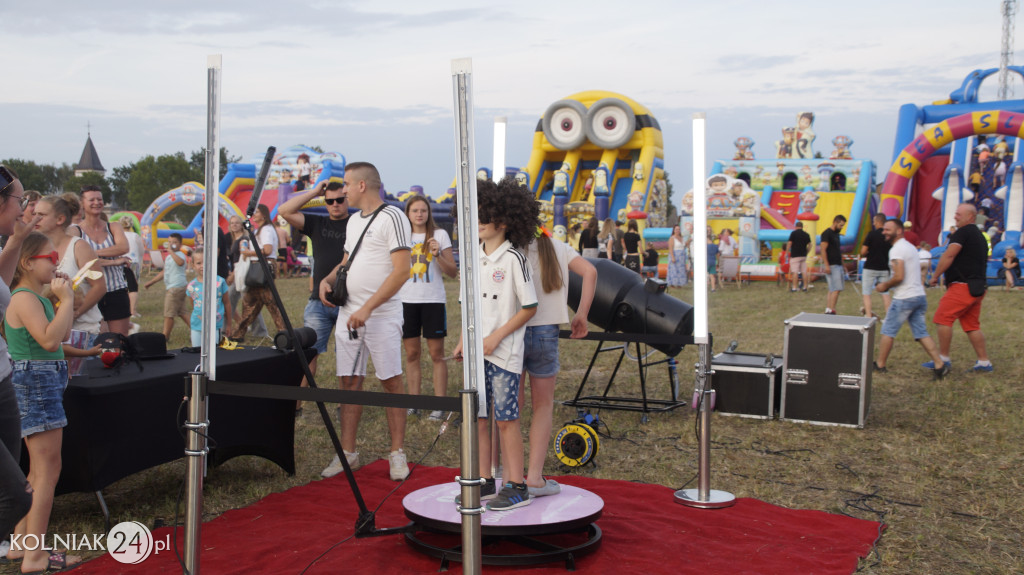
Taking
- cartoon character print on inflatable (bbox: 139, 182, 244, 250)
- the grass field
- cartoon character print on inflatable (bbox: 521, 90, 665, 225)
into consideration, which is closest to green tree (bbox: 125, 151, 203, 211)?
cartoon character print on inflatable (bbox: 139, 182, 244, 250)

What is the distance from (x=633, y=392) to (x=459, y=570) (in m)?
4.27

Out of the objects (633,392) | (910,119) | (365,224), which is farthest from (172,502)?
(910,119)

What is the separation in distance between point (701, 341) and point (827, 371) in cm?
249

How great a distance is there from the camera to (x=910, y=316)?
804 centimetres

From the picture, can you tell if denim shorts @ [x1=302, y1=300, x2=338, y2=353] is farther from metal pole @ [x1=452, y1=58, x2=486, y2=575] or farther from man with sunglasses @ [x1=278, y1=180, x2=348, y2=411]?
metal pole @ [x1=452, y1=58, x2=486, y2=575]

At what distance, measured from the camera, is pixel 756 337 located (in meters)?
11.0

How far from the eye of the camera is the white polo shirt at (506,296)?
3.73 m

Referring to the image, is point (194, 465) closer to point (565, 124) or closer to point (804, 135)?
point (565, 124)

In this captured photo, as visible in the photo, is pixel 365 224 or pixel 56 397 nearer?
pixel 56 397

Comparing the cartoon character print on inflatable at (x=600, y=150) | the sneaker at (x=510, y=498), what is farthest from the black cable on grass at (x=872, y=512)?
the cartoon character print on inflatable at (x=600, y=150)

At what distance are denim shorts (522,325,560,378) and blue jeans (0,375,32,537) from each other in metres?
2.12

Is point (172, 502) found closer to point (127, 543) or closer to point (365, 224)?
point (127, 543)

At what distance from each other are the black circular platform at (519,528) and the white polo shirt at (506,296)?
654mm

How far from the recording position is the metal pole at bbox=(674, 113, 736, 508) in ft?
13.4
